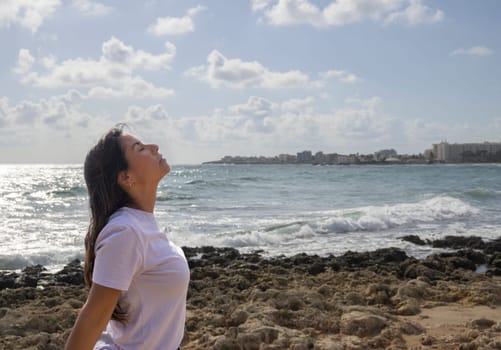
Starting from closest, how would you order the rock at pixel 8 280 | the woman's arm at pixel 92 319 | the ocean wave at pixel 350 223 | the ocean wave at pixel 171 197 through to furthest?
the woman's arm at pixel 92 319 → the rock at pixel 8 280 → the ocean wave at pixel 350 223 → the ocean wave at pixel 171 197

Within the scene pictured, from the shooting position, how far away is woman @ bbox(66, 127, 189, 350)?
1.72m

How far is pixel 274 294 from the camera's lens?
710cm

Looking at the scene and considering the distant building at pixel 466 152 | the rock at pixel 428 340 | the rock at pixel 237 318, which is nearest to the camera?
the rock at pixel 428 340

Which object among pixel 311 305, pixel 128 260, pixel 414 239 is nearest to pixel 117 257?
pixel 128 260

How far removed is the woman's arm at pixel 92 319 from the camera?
171 cm

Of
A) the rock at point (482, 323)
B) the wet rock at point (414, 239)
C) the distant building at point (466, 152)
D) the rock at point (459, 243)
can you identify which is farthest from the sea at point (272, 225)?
the distant building at point (466, 152)

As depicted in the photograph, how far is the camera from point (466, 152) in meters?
128

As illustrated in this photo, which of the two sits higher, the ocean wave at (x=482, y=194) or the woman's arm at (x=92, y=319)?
the woman's arm at (x=92, y=319)

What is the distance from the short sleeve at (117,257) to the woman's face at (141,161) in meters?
0.31

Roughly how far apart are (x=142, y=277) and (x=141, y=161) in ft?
1.50

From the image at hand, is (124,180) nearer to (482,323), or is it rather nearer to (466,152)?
(482,323)

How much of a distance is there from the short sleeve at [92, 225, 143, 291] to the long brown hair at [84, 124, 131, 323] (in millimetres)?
171

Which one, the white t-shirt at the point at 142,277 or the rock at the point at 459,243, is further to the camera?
the rock at the point at 459,243

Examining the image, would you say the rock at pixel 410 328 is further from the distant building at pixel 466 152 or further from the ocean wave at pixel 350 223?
the distant building at pixel 466 152
